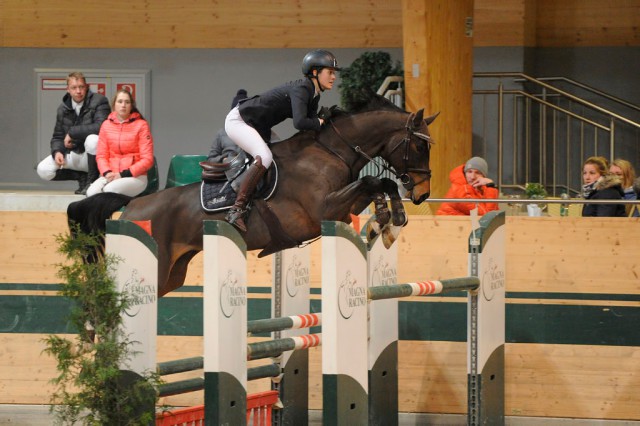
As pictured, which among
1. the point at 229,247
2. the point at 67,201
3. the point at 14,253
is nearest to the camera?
the point at 229,247

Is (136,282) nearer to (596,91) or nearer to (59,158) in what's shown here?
(59,158)

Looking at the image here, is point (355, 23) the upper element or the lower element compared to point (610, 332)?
upper

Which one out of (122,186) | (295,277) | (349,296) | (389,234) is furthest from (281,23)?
(349,296)

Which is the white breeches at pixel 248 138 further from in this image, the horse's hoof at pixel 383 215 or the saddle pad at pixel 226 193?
the horse's hoof at pixel 383 215

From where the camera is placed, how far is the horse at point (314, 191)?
17.6ft

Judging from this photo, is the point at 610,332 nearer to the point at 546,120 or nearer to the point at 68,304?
the point at 68,304

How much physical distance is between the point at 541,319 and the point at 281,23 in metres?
5.55

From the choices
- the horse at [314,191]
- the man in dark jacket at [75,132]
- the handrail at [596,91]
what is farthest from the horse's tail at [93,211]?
the handrail at [596,91]

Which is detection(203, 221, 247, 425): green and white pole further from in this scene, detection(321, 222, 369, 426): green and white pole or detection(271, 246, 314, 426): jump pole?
detection(271, 246, 314, 426): jump pole

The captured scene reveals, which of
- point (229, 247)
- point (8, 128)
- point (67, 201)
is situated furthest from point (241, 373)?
point (8, 128)

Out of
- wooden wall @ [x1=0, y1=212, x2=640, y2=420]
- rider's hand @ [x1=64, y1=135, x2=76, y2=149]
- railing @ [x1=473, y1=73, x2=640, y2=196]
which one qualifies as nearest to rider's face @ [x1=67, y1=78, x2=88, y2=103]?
rider's hand @ [x1=64, y1=135, x2=76, y2=149]

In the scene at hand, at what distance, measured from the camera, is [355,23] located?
A: 36.2 feet

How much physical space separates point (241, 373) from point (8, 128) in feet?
25.8

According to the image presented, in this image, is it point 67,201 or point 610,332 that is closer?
point 610,332
